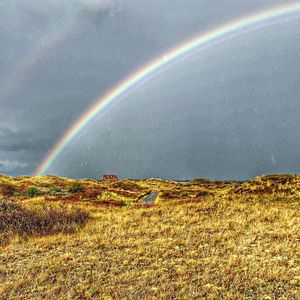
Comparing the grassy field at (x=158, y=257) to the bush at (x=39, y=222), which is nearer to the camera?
the grassy field at (x=158, y=257)

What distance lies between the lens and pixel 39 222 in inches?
717

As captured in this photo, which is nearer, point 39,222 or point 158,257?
point 158,257

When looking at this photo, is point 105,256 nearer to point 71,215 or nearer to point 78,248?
point 78,248

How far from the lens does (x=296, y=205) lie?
2244 cm

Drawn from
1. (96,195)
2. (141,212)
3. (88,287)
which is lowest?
(88,287)

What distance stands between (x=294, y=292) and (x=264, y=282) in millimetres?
917

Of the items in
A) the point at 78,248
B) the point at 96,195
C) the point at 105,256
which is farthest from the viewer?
the point at 96,195

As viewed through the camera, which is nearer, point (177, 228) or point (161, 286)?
point (161, 286)

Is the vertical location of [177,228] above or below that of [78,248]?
above

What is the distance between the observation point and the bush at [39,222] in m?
16.7

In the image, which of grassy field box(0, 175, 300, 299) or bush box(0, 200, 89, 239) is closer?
grassy field box(0, 175, 300, 299)

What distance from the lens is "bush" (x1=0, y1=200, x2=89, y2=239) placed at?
54.7 feet

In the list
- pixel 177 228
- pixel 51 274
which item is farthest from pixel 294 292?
pixel 177 228

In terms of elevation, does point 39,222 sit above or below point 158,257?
above
